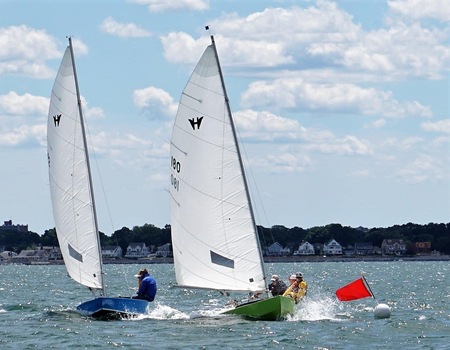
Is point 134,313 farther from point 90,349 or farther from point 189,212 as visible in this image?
point 90,349

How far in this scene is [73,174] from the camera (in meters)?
39.8

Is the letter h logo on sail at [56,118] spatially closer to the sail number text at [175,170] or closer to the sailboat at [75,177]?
the sailboat at [75,177]

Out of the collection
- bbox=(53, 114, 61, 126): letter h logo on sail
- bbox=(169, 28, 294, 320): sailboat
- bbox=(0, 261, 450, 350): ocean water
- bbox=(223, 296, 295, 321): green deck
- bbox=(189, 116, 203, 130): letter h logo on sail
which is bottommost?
bbox=(0, 261, 450, 350): ocean water

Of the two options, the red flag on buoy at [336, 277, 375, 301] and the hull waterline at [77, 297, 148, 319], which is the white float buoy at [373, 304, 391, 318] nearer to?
the red flag on buoy at [336, 277, 375, 301]

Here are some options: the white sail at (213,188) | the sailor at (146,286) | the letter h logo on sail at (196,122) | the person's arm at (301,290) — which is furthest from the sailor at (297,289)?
the letter h logo on sail at (196,122)

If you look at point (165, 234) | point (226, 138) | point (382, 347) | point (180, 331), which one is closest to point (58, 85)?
point (226, 138)

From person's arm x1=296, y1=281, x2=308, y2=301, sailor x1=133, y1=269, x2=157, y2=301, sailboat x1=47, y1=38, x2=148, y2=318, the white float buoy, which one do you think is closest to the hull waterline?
sailboat x1=47, y1=38, x2=148, y2=318

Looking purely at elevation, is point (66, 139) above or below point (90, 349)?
above

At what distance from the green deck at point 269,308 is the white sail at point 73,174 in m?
4.49

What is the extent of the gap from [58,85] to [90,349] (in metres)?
9.75

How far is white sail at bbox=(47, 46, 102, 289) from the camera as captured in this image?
130 ft

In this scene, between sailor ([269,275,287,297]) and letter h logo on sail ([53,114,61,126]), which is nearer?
sailor ([269,275,287,297])

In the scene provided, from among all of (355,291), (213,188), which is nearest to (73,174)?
(213,188)

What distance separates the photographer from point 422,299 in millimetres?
55969
